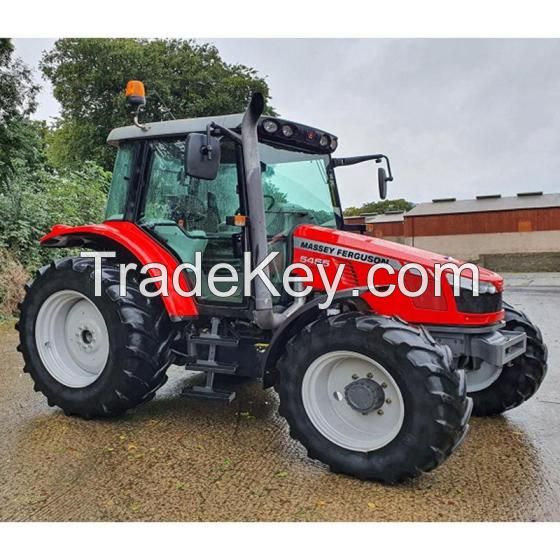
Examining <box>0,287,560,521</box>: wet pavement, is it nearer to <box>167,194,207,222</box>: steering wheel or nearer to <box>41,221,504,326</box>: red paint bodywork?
<box>41,221,504,326</box>: red paint bodywork

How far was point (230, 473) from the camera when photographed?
291 centimetres

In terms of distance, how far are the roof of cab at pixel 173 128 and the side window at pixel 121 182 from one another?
0.08 m

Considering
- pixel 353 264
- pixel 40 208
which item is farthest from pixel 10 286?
pixel 353 264

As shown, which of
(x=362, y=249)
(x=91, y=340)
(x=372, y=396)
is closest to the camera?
(x=372, y=396)

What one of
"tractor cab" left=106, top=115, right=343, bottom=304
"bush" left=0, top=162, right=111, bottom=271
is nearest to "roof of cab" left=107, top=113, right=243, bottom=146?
"tractor cab" left=106, top=115, right=343, bottom=304

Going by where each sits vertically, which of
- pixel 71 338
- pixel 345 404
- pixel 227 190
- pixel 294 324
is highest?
pixel 227 190

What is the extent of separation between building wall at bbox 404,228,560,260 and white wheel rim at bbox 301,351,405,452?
18.5 metres

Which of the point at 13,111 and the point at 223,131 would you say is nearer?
the point at 223,131

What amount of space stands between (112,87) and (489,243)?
14894 mm

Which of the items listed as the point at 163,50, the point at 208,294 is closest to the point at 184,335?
the point at 208,294

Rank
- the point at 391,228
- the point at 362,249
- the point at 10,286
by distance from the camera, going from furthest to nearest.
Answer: the point at 391,228 < the point at 10,286 < the point at 362,249

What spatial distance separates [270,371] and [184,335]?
2.84 feet

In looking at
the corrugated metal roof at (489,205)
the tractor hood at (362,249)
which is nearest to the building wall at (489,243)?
the corrugated metal roof at (489,205)

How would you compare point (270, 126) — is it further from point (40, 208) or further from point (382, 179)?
point (40, 208)
